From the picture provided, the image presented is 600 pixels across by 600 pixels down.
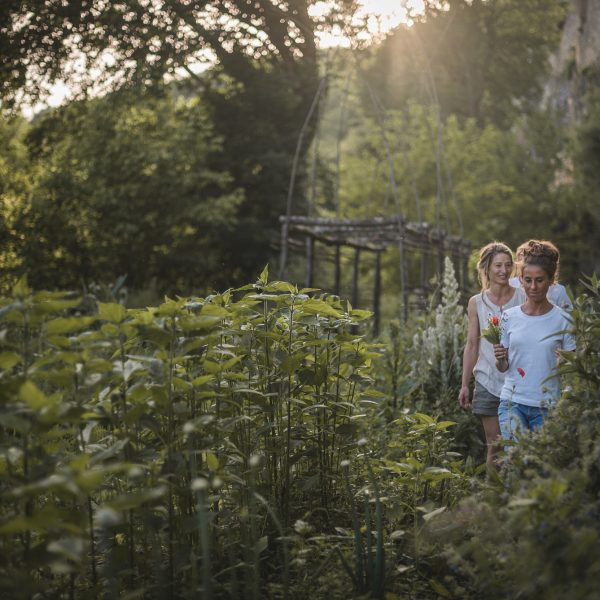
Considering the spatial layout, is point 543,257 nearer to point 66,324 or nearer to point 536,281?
point 536,281

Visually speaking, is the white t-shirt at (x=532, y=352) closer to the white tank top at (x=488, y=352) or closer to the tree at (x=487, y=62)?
the white tank top at (x=488, y=352)

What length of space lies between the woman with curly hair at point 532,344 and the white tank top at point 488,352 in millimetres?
495

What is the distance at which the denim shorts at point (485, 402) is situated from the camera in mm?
4781

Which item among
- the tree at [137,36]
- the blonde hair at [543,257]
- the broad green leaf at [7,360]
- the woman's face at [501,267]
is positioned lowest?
the woman's face at [501,267]

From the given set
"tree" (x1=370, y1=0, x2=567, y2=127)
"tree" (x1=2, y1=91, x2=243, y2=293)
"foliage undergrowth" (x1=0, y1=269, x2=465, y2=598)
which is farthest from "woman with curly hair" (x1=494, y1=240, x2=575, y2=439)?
"tree" (x1=370, y1=0, x2=567, y2=127)

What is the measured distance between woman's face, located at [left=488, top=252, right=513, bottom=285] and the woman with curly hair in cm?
72

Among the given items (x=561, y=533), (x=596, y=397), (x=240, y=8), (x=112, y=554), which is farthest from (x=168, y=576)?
(x=240, y=8)

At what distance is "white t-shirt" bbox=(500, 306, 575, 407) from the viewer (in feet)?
13.4

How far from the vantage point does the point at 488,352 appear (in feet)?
16.1

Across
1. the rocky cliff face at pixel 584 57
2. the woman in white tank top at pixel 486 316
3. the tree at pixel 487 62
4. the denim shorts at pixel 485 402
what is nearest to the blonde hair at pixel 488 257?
Result: the woman in white tank top at pixel 486 316

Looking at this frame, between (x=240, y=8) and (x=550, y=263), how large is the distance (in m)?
8.70

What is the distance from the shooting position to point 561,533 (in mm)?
2020

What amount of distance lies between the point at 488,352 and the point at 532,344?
2.57 ft

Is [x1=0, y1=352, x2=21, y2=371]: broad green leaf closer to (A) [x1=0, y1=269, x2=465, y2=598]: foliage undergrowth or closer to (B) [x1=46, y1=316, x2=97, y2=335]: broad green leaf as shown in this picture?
(A) [x1=0, y1=269, x2=465, y2=598]: foliage undergrowth
